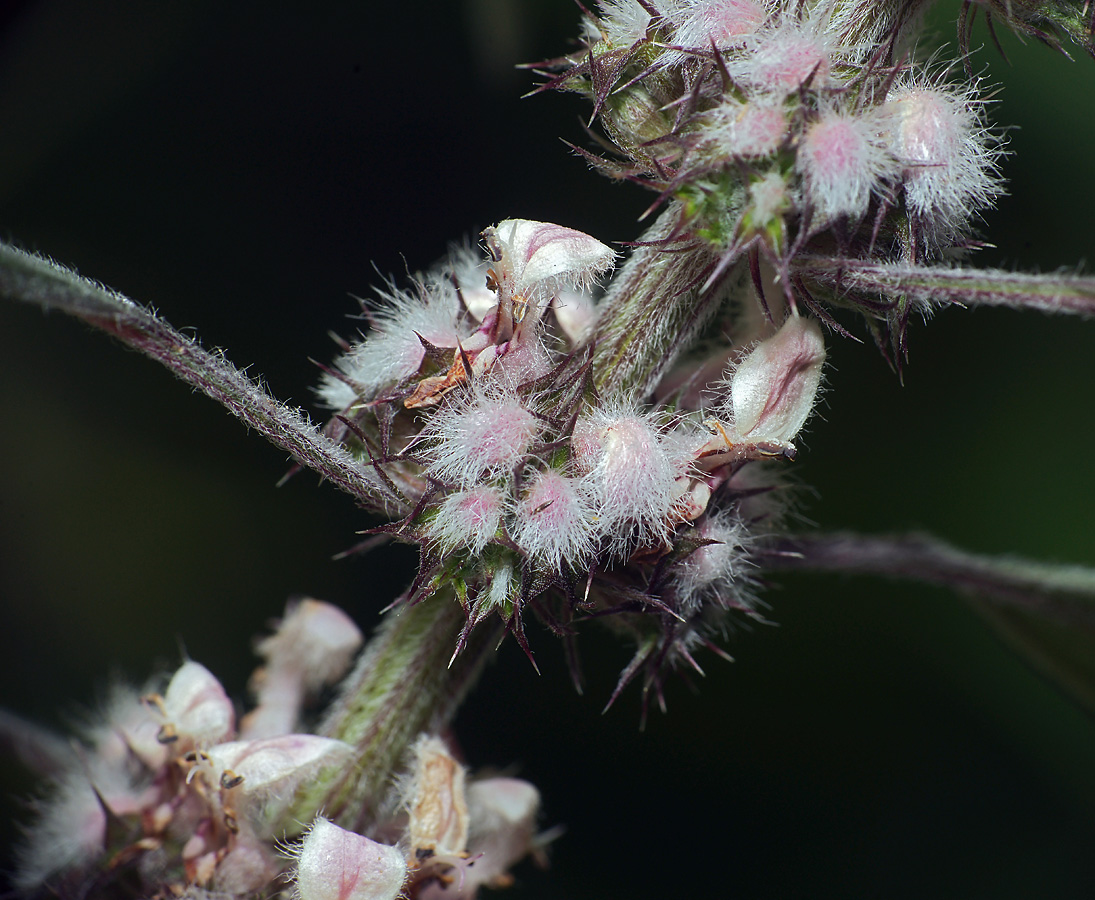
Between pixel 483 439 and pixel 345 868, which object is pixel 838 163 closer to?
pixel 483 439

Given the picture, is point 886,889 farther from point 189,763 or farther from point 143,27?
point 143,27

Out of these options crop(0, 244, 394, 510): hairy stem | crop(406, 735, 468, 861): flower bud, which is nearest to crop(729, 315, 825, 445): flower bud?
crop(0, 244, 394, 510): hairy stem

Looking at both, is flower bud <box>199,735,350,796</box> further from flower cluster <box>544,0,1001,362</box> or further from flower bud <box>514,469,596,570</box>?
flower cluster <box>544,0,1001,362</box>

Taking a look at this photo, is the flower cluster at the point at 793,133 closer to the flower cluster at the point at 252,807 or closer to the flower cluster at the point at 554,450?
the flower cluster at the point at 554,450

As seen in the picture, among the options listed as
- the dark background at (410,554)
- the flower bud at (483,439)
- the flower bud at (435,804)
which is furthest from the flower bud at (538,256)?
the dark background at (410,554)

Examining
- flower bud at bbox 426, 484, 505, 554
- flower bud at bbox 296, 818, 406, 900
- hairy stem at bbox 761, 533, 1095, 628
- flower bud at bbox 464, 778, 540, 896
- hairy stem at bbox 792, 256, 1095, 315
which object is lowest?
flower bud at bbox 296, 818, 406, 900

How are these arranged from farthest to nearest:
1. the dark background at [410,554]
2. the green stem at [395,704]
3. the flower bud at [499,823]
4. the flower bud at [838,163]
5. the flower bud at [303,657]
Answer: the dark background at [410,554], the flower bud at [303,657], the flower bud at [499,823], the green stem at [395,704], the flower bud at [838,163]

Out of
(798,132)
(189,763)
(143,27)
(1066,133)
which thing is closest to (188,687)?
(189,763)

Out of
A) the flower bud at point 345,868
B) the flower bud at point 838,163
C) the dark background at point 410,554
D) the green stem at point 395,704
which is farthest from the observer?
the dark background at point 410,554
